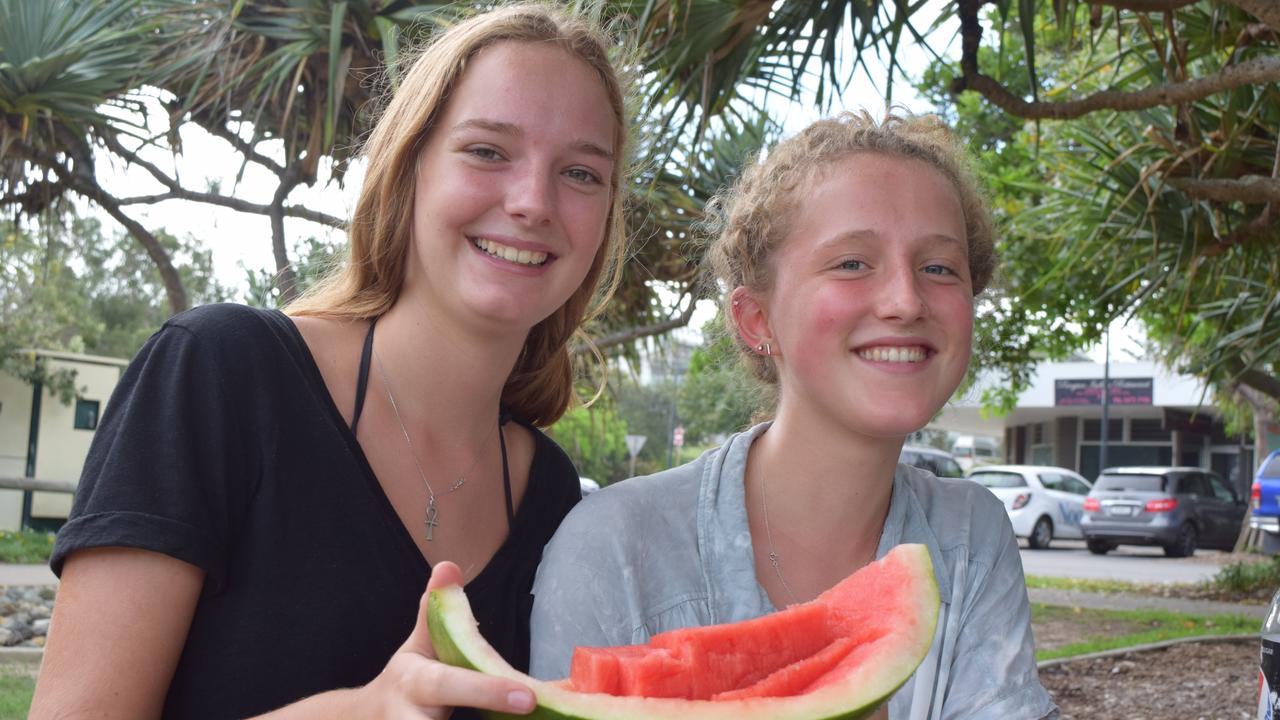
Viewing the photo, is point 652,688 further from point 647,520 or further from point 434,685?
point 647,520

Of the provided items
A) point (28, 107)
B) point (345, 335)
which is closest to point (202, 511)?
point (345, 335)

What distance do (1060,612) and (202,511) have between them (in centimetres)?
1113

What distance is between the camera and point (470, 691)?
4.25 ft

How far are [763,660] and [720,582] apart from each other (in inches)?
26.7

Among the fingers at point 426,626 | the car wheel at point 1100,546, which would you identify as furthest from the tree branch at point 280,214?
the car wheel at point 1100,546

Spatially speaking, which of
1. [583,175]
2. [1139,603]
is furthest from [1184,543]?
[583,175]

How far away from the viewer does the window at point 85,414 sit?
1712cm

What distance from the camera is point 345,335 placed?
2338 millimetres

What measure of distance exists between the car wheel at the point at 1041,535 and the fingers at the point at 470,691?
23018mm

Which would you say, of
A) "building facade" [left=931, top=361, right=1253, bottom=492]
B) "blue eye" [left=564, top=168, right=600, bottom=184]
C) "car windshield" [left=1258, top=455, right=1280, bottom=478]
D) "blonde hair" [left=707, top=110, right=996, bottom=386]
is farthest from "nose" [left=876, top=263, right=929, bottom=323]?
"building facade" [left=931, top=361, right=1253, bottom=492]

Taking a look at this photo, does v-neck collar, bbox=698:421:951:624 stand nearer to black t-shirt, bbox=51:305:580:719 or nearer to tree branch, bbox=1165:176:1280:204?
black t-shirt, bbox=51:305:580:719

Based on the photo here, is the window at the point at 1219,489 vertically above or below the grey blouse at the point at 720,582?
below

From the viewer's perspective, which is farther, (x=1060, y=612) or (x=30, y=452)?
(x=30, y=452)

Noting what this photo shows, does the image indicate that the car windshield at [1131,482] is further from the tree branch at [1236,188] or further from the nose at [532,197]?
the nose at [532,197]
